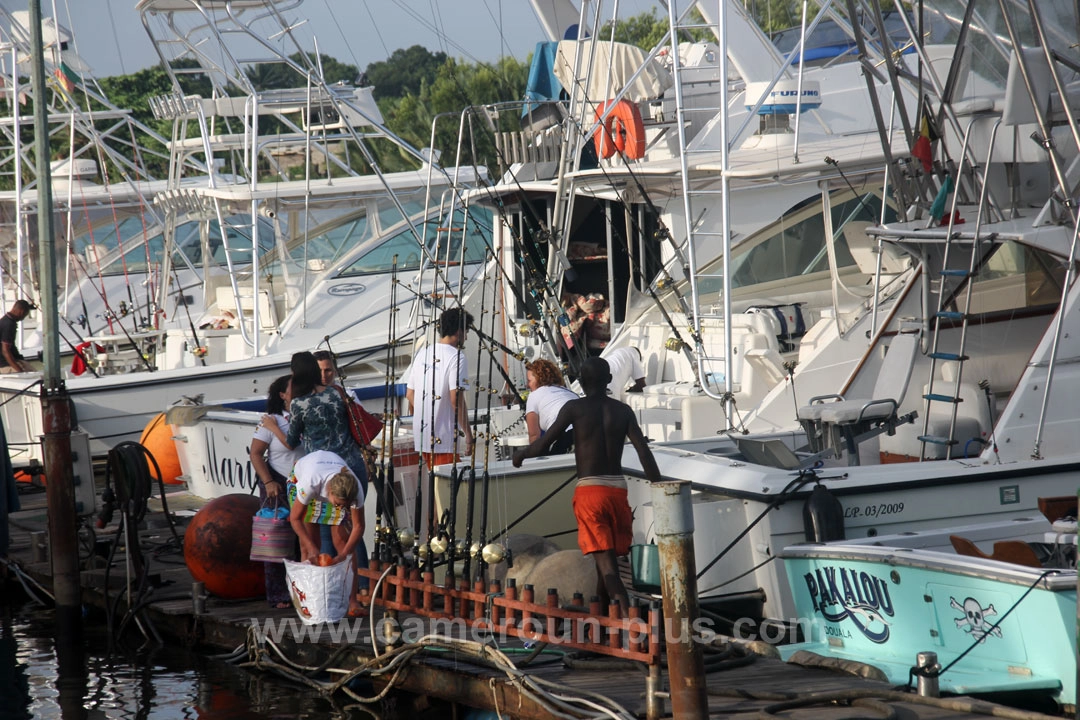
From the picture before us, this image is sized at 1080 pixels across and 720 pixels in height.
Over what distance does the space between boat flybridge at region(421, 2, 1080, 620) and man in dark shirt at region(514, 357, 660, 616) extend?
0.67 meters

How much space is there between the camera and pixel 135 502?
9.15 metres

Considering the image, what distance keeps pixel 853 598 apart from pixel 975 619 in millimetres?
639

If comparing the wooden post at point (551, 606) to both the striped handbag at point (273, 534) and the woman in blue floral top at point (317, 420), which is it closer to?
the woman in blue floral top at point (317, 420)

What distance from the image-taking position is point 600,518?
21.8 ft

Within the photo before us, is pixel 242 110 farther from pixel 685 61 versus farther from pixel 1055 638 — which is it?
pixel 1055 638

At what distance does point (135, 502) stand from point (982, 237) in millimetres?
5585

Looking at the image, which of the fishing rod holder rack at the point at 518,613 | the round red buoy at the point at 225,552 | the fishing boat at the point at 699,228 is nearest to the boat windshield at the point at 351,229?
the fishing boat at the point at 699,228

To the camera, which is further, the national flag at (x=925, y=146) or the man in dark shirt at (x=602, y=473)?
the national flag at (x=925, y=146)

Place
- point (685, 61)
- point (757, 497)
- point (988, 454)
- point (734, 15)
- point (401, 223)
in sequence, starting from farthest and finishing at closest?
1. point (401, 223)
2. point (685, 61)
3. point (734, 15)
4. point (988, 454)
5. point (757, 497)

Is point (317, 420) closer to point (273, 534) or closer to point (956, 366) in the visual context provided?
point (273, 534)

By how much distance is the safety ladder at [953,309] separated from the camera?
7.96 meters

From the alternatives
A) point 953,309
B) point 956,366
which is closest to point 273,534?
point 956,366

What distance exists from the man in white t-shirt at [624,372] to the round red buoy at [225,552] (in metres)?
3.19

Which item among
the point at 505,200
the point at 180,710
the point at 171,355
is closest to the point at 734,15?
the point at 505,200
